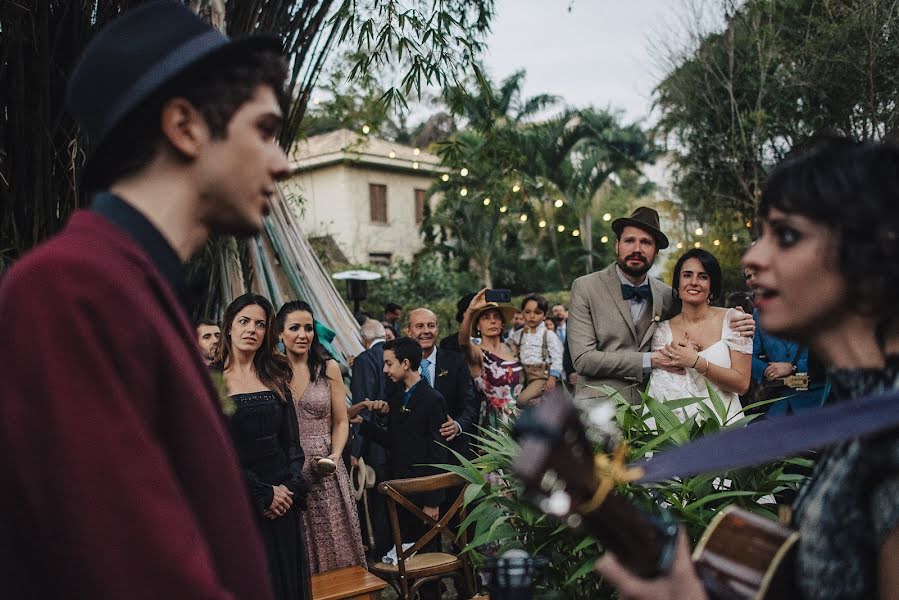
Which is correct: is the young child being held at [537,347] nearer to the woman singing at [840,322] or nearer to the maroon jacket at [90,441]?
the woman singing at [840,322]

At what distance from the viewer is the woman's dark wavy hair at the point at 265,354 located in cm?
458

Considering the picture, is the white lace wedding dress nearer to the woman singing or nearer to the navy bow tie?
the navy bow tie

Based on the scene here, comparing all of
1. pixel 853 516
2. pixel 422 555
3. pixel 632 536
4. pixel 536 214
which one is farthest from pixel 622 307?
pixel 536 214

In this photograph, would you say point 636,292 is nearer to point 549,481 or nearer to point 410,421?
point 410,421

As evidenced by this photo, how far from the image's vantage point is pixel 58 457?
1032mm

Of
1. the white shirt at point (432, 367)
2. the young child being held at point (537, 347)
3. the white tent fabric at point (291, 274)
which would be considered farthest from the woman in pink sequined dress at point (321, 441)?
the young child being held at point (537, 347)

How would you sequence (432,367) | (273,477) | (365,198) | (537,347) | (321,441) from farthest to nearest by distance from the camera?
(365,198)
(537,347)
(432,367)
(321,441)
(273,477)

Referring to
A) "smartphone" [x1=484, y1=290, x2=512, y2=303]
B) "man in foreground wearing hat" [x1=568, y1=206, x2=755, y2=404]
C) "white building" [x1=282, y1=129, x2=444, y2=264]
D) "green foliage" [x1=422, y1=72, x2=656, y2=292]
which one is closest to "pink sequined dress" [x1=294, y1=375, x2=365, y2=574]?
"man in foreground wearing hat" [x1=568, y1=206, x2=755, y2=404]

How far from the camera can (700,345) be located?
444 cm

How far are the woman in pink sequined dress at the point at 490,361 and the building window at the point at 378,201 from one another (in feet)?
81.9

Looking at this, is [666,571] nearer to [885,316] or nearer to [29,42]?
[885,316]

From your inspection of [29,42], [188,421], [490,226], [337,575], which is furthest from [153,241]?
[490,226]

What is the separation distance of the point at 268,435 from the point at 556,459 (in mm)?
3436

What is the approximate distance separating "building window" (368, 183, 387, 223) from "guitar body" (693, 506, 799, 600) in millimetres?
30823
